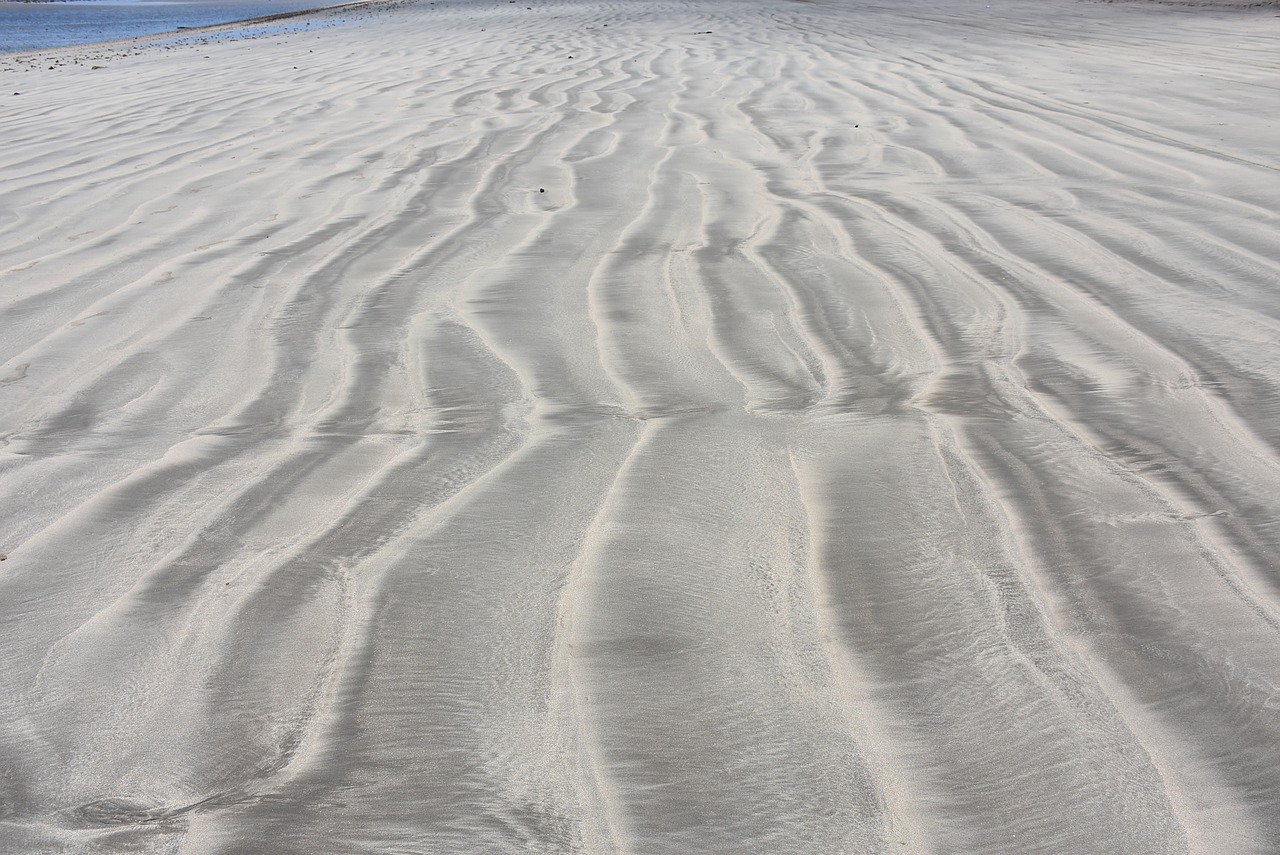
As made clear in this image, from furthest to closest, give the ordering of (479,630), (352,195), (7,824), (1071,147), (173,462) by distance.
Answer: (1071,147) < (352,195) < (173,462) < (479,630) < (7,824)

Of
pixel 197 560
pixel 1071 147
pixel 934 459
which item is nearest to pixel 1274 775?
pixel 934 459

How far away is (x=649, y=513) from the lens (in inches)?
66.0

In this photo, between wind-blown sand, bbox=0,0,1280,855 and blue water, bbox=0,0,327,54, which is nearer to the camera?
wind-blown sand, bbox=0,0,1280,855

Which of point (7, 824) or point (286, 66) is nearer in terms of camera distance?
point (7, 824)

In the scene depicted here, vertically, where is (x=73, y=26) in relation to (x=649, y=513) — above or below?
below

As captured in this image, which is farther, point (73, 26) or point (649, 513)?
point (73, 26)

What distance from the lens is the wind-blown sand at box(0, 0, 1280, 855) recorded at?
112 cm

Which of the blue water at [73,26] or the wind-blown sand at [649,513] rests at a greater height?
→ the wind-blown sand at [649,513]

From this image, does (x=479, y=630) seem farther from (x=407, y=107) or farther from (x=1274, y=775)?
(x=407, y=107)

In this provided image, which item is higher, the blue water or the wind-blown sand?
the wind-blown sand

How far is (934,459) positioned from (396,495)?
0.88m

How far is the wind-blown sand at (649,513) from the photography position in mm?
1125

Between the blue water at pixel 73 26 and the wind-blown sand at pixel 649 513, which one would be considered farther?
the blue water at pixel 73 26

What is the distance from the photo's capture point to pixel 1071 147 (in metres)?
4.44
